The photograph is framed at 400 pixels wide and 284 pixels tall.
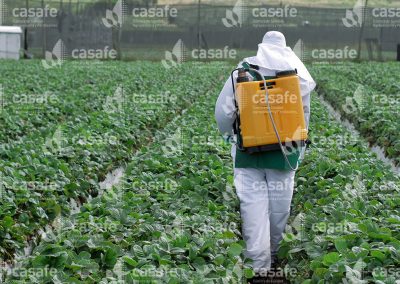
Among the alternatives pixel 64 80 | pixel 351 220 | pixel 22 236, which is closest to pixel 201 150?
pixel 22 236

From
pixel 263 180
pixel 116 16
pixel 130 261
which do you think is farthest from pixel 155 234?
pixel 116 16

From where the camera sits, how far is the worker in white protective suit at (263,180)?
5465 millimetres

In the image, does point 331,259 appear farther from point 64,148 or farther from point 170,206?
point 64,148

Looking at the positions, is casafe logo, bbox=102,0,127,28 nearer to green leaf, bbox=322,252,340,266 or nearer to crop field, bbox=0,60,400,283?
crop field, bbox=0,60,400,283

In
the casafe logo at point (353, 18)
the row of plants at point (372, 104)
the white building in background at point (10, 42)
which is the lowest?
the row of plants at point (372, 104)

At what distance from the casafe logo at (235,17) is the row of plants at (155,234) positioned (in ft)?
126

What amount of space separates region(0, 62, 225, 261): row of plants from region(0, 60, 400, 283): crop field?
0.02 metres

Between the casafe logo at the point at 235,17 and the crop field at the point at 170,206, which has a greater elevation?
the casafe logo at the point at 235,17

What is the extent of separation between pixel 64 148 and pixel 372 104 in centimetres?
759

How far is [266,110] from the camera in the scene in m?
5.26

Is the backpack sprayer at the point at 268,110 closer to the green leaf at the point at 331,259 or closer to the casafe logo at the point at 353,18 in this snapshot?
the green leaf at the point at 331,259

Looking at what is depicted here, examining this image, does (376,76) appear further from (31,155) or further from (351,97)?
(31,155)

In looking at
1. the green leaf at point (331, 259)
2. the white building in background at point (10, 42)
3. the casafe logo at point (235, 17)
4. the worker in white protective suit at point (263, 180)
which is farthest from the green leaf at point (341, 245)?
the casafe logo at point (235, 17)

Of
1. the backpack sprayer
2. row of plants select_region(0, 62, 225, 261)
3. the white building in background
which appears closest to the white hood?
the backpack sprayer
